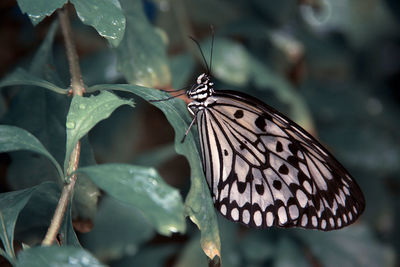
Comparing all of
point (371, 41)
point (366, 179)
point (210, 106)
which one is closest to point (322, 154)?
point (210, 106)

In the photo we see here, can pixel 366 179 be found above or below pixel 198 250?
above

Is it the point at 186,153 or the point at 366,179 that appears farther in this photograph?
the point at 366,179

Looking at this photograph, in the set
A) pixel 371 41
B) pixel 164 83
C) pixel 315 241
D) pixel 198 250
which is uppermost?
pixel 371 41

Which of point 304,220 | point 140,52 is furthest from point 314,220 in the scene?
point 140,52

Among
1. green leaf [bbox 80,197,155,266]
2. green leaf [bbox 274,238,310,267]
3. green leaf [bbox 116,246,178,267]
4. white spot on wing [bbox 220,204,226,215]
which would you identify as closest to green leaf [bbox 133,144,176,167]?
green leaf [bbox 80,197,155,266]

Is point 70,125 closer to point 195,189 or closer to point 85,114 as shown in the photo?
point 85,114

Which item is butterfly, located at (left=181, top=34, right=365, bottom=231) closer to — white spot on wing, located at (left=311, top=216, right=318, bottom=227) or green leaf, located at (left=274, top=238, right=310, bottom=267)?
white spot on wing, located at (left=311, top=216, right=318, bottom=227)

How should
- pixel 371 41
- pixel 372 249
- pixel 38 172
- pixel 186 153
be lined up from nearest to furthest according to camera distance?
1. pixel 186 153
2. pixel 38 172
3. pixel 372 249
4. pixel 371 41

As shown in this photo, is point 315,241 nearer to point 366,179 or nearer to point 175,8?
point 366,179
